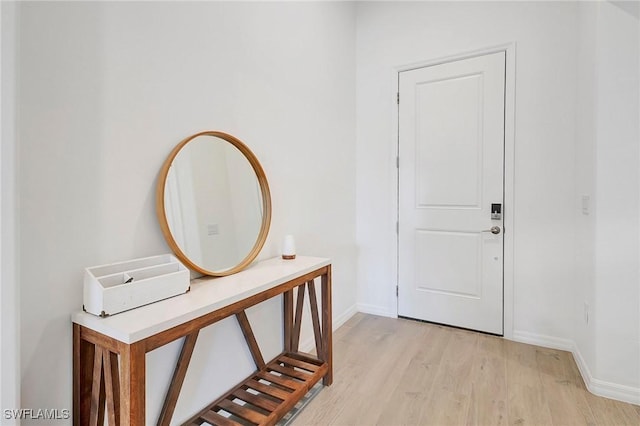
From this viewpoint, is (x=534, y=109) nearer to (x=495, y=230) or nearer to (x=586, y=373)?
(x=495, y=230)

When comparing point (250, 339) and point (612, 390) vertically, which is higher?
point (250, 339)

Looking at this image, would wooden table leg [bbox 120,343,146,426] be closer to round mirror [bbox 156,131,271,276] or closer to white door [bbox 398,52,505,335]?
round mirror [bbox 156,131,271,276]

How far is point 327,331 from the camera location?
6.48ft

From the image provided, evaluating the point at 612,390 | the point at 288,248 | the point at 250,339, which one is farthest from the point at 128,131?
the point at 612,390

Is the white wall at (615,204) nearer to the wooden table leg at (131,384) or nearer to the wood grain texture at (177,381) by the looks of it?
the wood grain texture at (177,381)

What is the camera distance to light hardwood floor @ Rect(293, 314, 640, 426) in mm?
1689

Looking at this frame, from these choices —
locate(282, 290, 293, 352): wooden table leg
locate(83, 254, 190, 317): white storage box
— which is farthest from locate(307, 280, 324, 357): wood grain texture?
locate(83, 254, 190, 317): white storage box

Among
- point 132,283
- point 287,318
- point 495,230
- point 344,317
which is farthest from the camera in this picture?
point 344,317

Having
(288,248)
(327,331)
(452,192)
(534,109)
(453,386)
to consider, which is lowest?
(453,386)

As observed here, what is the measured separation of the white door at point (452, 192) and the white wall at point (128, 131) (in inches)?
45.2

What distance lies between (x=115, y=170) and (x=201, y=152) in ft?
1.31

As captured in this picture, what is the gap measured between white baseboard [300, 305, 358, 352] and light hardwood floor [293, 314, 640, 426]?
0.16m

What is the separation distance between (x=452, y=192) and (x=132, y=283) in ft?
7.84

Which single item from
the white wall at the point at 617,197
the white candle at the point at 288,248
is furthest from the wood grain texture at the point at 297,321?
the white wall at the point at 617,197
